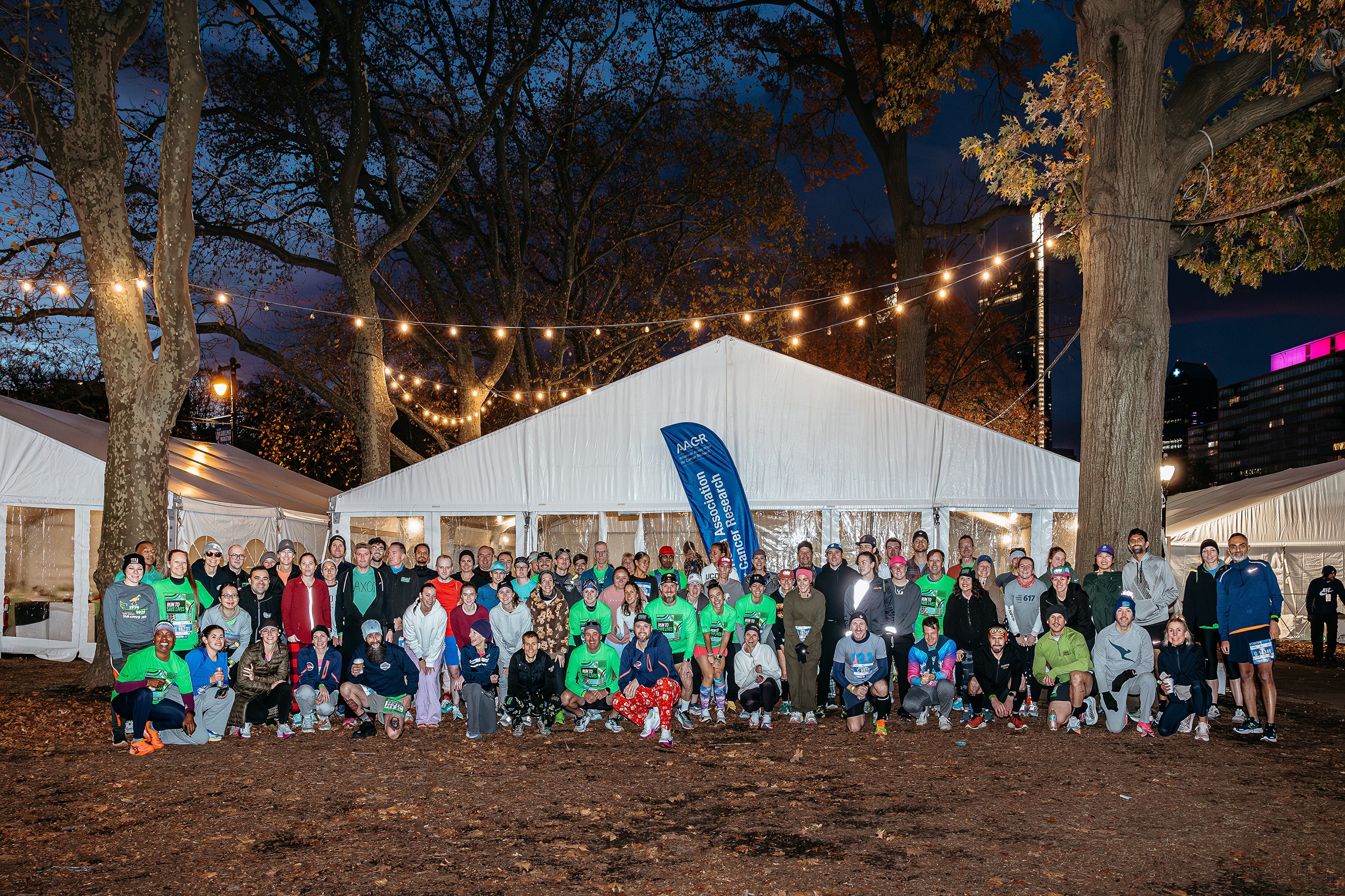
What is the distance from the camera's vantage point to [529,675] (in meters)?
6.91

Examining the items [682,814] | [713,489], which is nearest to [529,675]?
[682,814]

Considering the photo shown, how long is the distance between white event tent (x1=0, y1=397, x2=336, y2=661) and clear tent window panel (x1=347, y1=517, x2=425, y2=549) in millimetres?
1157

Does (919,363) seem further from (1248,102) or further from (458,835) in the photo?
(458,835)

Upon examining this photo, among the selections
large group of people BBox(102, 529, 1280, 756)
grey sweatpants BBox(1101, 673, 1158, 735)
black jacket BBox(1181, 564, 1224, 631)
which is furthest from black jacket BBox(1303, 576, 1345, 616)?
grey sweatpants BBox(1101, 673, 1158, 735)

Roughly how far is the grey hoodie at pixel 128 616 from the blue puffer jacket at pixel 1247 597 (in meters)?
8.16

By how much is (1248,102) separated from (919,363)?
25.2 ft

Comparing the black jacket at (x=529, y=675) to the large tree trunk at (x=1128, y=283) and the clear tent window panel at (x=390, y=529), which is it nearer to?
the clear tent window panel at (x=390, y=529)

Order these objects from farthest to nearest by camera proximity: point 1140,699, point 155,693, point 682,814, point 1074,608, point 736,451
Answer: point 736,451 < point 1074,608 < point 1140,699 < point 155,693 < point 682,814

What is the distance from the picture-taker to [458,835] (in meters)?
4.27

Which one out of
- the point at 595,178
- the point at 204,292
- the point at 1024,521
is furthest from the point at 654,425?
the point at 595,178

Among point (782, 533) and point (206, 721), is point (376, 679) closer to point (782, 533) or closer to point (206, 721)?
point (206, 721)

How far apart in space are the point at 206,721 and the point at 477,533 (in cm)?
597

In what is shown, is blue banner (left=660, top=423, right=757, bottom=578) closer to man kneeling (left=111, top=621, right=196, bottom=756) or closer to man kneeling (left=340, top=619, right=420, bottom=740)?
man kneeling (left=340, top=619, right=420, bottom=740)

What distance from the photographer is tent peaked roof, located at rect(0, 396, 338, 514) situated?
9.89 meters
